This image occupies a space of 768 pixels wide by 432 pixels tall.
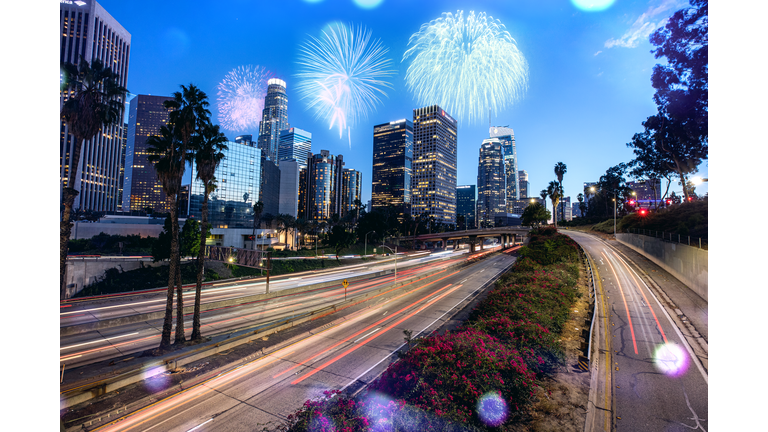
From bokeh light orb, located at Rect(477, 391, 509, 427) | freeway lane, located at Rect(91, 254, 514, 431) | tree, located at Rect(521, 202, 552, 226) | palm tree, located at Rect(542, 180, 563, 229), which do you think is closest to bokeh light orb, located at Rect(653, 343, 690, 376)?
bokeh light orb, located at Rect(477, 391, 509, 427)

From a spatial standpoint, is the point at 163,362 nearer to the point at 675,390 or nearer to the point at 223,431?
the point at 223,431

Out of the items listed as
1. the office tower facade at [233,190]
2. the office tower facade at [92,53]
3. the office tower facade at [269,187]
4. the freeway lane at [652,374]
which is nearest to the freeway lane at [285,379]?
the freeway lane at [652,374]

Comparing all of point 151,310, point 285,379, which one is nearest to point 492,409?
point 285,379

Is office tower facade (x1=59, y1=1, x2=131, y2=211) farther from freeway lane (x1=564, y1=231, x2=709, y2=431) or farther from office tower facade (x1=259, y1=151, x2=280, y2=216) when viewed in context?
office tower facade (x1=259, y1=151, x2=280, y2=216)

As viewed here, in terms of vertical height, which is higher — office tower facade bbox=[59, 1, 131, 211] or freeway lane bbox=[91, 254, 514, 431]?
office tower facade bbox=[59, 1, 131, 211]

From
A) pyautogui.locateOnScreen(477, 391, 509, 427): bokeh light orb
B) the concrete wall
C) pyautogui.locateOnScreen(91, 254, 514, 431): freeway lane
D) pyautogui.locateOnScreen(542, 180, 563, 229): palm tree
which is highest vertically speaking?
pyautogui.locateOnScreen(542, 180, 563, 229): palm tree

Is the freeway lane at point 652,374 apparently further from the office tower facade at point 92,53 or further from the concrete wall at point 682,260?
the office tower facade at point 92,53
